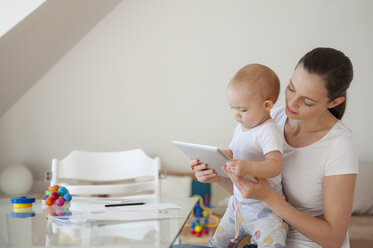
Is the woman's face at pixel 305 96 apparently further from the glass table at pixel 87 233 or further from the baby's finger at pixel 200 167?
the glass table at pixel 87 233

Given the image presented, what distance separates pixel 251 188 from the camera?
128 cm

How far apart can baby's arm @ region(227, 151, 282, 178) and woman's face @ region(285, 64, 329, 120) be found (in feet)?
0.50

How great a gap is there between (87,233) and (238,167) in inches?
16.7

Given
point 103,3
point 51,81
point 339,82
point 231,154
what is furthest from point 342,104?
point 51,81

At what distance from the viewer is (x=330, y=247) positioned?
1.39 meters

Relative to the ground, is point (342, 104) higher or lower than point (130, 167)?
higher

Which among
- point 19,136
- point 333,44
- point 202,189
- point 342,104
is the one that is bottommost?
point 202,189

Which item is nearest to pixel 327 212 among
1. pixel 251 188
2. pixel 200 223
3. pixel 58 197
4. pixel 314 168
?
pixel 314 168

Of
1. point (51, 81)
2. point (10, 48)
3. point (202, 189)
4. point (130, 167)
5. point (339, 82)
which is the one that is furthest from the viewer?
point (51, 81)

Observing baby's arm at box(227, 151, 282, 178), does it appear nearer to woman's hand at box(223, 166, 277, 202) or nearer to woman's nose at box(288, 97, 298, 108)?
woman's hand at box(223, 166, 277, 202)

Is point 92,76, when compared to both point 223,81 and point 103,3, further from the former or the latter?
point 223,81

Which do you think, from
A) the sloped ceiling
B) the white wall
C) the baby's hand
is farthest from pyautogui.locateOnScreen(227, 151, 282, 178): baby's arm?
the white wall

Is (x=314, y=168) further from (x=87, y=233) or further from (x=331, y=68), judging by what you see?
(x=87, y=233)

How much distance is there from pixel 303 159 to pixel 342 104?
251 millimetres
